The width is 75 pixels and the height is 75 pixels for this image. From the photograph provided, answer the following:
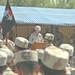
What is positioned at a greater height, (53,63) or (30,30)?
(53,63)

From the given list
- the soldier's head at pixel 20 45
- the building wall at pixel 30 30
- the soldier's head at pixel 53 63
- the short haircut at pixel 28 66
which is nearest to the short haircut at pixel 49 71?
the soldier's head at pixel 53 63

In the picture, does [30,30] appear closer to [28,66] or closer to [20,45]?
[20,45]

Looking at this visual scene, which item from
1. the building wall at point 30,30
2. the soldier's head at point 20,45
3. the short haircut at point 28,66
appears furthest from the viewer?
the building wall at point 30,30

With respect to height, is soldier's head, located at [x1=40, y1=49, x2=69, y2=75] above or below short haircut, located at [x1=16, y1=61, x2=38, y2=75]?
above

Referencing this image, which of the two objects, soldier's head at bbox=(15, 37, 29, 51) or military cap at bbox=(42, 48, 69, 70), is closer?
military cap at bbox=(42, 48, 69, 70)

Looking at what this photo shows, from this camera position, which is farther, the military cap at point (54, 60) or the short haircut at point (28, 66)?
the short haircut at point (28, 66)

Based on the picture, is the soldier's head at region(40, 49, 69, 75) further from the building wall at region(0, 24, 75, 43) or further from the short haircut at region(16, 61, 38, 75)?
the building wall at region(0, 24, 75, 43)

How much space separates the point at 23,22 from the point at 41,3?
33.8 m

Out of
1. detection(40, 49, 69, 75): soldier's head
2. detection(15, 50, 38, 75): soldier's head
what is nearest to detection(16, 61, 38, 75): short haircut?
detection(15, 50, 38, 75): soldier's head

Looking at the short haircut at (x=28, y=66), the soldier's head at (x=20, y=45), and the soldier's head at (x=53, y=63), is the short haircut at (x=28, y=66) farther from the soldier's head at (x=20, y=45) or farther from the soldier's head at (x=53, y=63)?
the soldier's head at (x=20, y=45)

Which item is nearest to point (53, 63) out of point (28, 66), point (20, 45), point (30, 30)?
point (28, 66)

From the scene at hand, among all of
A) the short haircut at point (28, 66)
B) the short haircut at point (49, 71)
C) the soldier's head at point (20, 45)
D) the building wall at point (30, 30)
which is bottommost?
the building wall at point (30, 30)

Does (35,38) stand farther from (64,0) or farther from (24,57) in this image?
(64,0)

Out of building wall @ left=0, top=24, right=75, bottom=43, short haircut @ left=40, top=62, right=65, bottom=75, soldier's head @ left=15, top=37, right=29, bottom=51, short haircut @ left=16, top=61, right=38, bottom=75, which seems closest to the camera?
short haircut @ left=40, top=62, right=65, bottom=75
